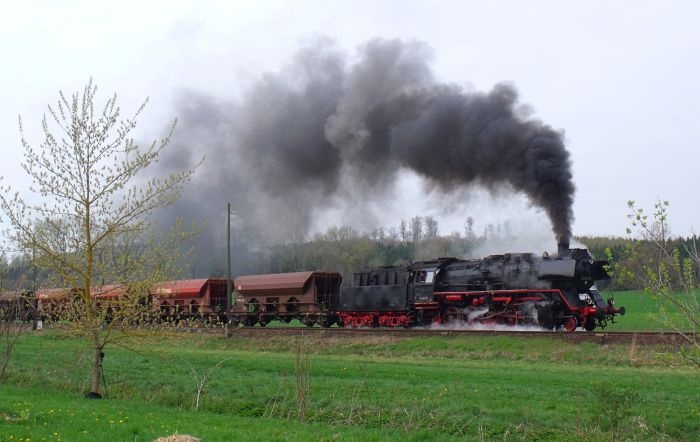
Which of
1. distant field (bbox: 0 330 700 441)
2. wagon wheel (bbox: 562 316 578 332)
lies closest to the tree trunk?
distant field (bbox: 0 330 700 441)

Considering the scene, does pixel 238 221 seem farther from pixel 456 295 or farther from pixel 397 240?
pixel 397 240

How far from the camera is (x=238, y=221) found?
170 feet

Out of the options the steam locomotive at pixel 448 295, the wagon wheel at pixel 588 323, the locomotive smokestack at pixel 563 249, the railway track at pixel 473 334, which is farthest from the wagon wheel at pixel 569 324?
the locomotive smokestack at pixel 563 249

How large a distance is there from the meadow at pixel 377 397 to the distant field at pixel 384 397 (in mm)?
32

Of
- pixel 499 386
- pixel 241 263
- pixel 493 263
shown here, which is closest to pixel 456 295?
pixel 493 263

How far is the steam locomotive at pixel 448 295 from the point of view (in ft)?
78.1

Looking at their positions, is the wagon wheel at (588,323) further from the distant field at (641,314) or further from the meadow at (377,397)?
the meadow at (377,397)

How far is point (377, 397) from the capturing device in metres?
13.1

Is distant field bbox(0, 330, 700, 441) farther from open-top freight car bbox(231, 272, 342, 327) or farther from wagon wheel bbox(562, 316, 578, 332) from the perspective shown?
open-top freight car bbox(231, 272, 342, 327)

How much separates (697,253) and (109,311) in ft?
38.5

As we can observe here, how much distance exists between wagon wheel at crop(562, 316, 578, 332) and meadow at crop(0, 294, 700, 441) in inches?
120

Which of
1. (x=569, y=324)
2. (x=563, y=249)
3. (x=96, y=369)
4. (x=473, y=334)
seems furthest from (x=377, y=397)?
(x=563, y=249)

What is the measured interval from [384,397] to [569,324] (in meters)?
12.9

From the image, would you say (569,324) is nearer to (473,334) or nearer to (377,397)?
(473,334)
